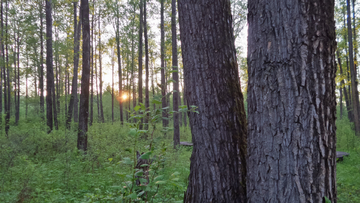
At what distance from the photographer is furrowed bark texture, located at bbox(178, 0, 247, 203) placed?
6.19 feet

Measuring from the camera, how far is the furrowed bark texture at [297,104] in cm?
133

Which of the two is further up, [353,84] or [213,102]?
[353,84]

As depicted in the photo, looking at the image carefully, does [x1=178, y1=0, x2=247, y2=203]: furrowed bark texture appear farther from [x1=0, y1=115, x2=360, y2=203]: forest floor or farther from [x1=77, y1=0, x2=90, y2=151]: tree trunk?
[x1=77, y1=0, x2=90, y2=151]: tree trunk

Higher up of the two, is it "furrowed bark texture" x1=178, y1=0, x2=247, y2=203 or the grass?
"furrowed bark texture" x1=178, y1=0, x2=247, y2=203

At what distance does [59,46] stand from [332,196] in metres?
16.8

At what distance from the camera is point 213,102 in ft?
6.54

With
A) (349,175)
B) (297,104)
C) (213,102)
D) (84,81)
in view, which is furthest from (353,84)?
(84,81)

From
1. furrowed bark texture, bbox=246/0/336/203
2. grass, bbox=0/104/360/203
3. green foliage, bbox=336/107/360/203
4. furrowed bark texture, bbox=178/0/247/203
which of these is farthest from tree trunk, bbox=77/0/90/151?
green foliage, bbox=336/107/360/203

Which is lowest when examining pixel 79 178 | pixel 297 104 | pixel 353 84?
pixel 79 178

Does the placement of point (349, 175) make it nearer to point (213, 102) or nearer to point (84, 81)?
point (213, 102)

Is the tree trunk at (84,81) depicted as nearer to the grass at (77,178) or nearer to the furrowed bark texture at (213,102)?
the grass at (77,178)

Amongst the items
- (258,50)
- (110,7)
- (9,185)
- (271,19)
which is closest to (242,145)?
(258,50)

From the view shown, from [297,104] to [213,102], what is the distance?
80cm

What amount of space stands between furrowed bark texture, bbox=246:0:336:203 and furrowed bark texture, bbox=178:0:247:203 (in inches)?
16.8
